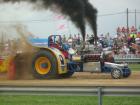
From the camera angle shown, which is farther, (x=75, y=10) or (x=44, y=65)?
(x=75, y=10)

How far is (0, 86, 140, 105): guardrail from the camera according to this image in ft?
25.6

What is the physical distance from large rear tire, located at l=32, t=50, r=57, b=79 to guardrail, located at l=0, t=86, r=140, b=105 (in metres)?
8.08

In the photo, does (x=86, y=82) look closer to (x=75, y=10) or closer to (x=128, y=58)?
(x=75, y=10)

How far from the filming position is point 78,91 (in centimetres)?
798

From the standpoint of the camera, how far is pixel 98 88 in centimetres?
782

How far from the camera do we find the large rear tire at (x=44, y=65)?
16.5 metres

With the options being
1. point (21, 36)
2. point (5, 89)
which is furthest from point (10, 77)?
point (5, 89)

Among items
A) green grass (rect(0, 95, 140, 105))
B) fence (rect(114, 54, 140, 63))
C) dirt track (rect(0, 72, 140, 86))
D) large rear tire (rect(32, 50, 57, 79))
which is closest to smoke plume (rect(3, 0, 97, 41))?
large rear tire (rect(32, 50, 57, 79))

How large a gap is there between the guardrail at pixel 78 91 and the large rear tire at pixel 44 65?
8.08m

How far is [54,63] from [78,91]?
331 inches

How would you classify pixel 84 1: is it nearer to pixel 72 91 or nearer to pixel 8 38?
pixel 8 38

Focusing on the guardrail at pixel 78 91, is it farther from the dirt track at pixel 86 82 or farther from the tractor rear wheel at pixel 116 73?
the tractor rear wheel at pixel 116 73

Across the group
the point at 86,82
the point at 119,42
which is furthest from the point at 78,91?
the point at 119,42

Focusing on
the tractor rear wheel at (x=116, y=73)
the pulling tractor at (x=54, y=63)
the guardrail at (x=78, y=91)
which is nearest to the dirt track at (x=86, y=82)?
the tractor rear wheel at (x=116, y=73)
